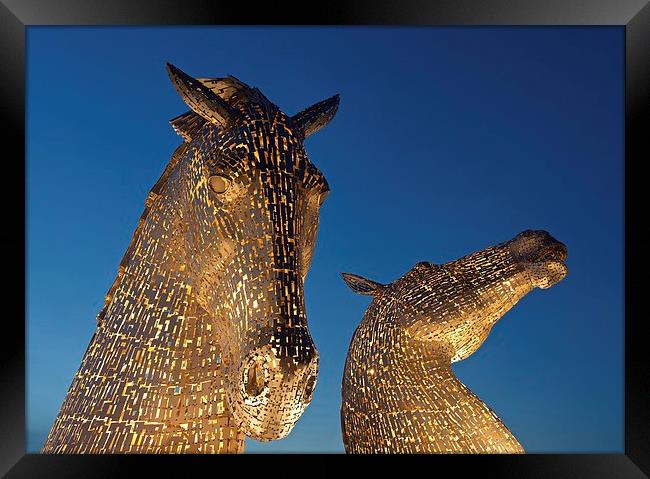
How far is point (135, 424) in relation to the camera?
4.29ft

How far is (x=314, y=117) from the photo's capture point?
1494 mm

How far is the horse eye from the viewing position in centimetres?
122

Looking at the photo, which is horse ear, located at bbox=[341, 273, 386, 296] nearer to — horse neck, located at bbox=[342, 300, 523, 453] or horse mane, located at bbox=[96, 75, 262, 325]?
horse neck, located at bbox=[342, 300, 523, 453]

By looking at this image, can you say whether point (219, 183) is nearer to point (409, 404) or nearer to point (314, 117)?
point (314, 117)

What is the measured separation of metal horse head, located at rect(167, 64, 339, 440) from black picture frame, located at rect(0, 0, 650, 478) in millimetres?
422

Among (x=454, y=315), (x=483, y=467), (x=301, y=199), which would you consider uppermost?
(x=301, y=199)

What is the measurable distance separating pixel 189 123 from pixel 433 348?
4.22 feet

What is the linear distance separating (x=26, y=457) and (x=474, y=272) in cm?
162
